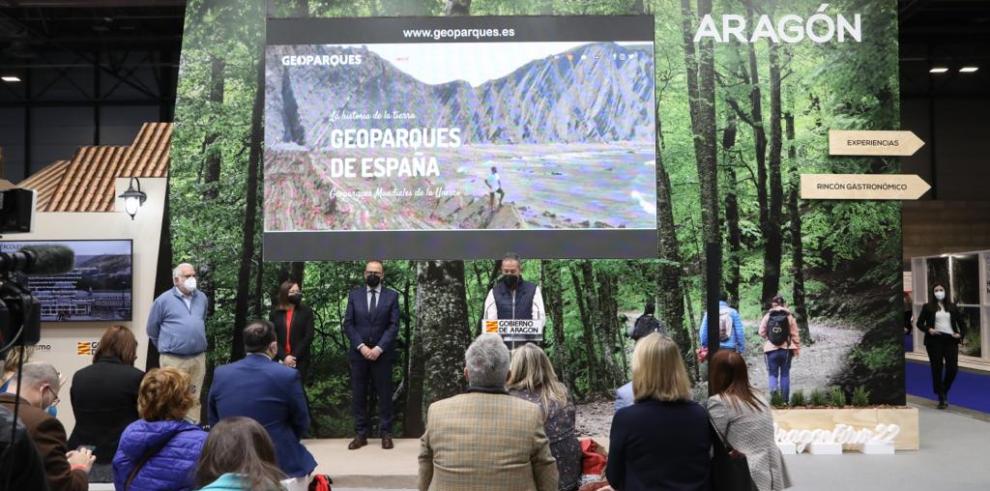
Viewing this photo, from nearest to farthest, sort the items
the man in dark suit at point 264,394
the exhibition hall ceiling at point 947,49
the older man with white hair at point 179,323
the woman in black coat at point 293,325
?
the man in dark suit at point 264,394, the older man with white hair at point 179,323, the woman in black coat at point 293,325, the exhibition hall ceiling at point 947,49

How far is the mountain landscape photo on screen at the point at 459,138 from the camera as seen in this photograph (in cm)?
812

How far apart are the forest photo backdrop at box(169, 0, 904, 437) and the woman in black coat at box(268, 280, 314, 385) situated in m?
0.44

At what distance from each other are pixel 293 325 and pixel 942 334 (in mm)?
8139

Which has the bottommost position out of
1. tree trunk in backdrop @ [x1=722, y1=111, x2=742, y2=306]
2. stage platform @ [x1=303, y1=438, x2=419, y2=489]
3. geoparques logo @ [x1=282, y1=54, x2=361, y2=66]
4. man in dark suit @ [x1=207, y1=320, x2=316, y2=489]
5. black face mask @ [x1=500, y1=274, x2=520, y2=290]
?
stage platform @ [x1=303, y1=438, x2=419, y2=489]

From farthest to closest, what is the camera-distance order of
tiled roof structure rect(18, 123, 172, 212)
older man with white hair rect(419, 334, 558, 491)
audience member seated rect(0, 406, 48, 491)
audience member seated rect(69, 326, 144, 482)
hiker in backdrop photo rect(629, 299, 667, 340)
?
tiled roof structure rect(18, 123, 172, 212) < hiker in backdrop photo rect(629, 299, 667, 340) < audience member seated rect(69, 326, 144, 482) < older man with white hair rect(419, 334, 558, 491) < audience member seated rect(0, 406, 48, 491)

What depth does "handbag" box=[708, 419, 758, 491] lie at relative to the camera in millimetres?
3369

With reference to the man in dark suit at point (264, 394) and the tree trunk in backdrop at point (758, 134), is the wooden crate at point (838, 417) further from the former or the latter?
the man in dark suit at point (264, 394)

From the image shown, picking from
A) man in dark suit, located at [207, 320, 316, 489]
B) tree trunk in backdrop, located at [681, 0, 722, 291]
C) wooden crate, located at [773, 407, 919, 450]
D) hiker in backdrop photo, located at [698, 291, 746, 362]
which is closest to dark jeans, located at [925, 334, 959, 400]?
wooden crate, located at [773, 407, 919, 450]

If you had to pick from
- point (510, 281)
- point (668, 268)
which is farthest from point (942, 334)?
point (510, 281)

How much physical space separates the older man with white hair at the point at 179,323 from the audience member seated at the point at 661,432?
510 centimetres

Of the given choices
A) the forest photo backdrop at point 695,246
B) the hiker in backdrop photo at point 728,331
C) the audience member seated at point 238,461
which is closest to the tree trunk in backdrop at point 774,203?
the forest photo backdrop at point 695,246

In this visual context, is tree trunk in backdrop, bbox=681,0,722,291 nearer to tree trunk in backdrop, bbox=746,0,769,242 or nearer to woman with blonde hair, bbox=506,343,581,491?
tree trunk in backdrop, bbox=746,0,769,242

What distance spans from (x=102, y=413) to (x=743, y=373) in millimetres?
3434

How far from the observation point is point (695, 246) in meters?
8.19
